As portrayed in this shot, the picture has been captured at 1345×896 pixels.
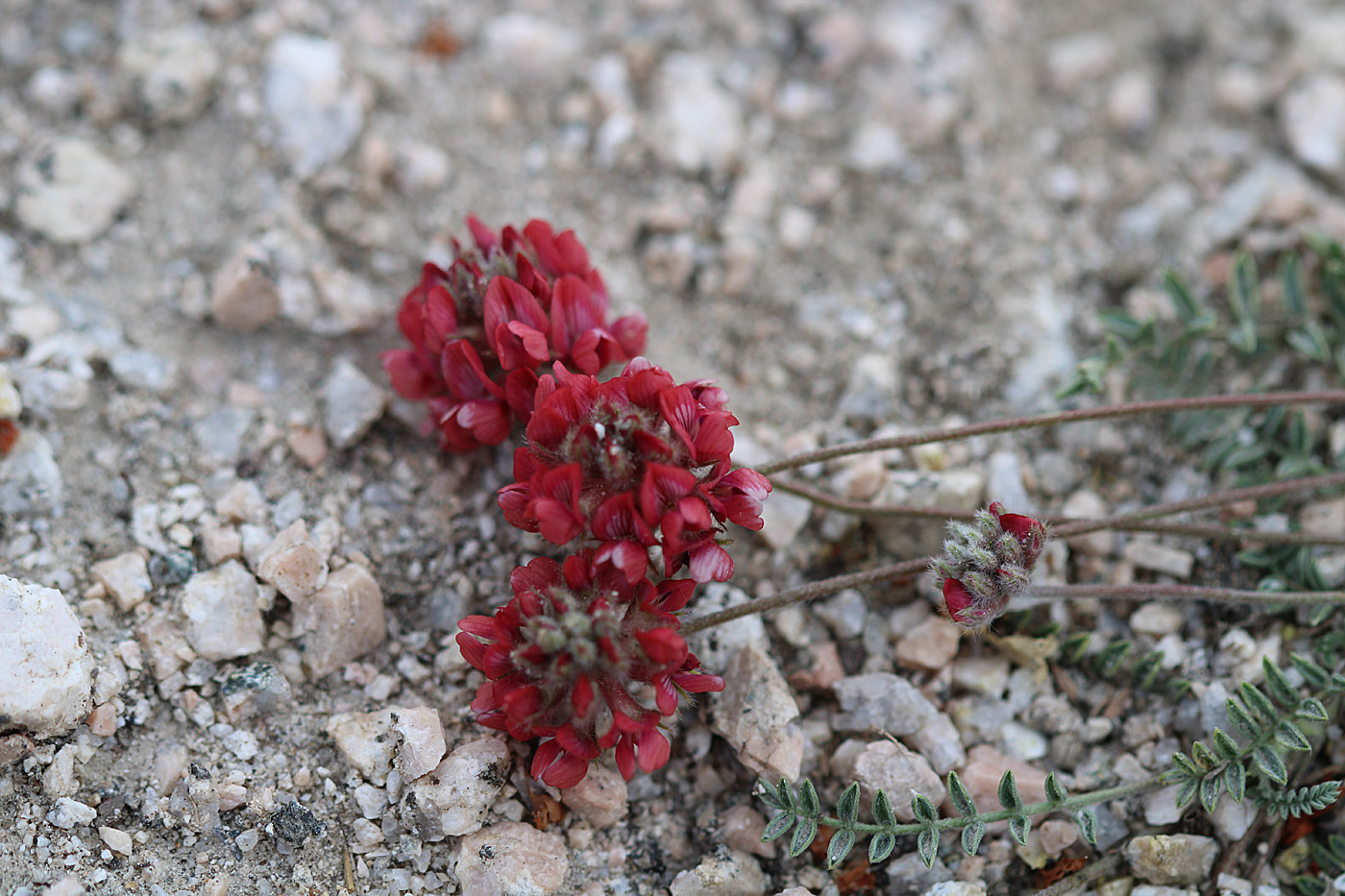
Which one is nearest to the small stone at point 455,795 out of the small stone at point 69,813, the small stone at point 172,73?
the small stone at point 69,813

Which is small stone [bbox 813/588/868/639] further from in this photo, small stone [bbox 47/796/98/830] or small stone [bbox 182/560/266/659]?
small stone [bbox 47/796/98/830]

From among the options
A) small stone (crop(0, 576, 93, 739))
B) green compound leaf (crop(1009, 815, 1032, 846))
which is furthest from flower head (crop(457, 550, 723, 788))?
small stone (crop(0, 576, 93, 739))

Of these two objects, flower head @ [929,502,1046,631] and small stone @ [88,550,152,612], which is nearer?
flower head @ [929,502,1046,631]

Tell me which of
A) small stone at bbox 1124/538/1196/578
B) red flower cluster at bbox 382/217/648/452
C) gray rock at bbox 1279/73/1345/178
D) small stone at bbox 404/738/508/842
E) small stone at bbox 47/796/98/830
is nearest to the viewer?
small stone at bbox 47/796/98/830

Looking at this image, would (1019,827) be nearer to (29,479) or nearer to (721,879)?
(721,879)

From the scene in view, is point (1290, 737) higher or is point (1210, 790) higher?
point (1290, 737)

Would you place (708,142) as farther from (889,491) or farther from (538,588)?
(538,588)

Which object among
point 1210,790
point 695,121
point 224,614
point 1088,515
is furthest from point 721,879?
point 695,121
